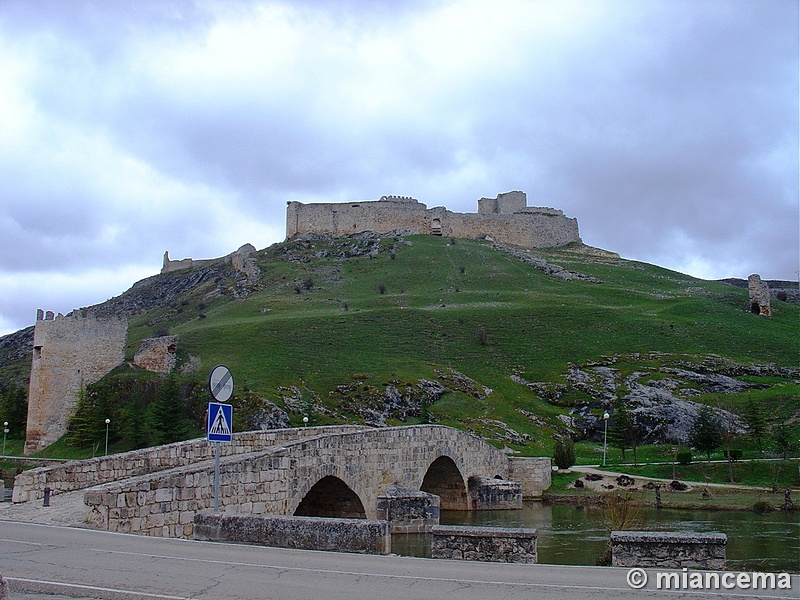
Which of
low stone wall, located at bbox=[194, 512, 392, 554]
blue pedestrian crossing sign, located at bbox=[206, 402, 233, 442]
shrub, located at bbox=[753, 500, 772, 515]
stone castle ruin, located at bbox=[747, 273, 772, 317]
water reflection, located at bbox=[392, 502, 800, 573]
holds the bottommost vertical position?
water reflection, located at bbox=[392, 502, 800, 573]

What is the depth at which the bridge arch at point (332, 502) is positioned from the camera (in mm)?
24891

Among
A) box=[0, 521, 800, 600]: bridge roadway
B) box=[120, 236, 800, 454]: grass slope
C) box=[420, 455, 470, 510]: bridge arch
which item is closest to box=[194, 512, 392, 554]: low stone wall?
box=[0, 521, 800, 600]: bridge roadway

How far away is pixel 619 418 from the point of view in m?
45.6

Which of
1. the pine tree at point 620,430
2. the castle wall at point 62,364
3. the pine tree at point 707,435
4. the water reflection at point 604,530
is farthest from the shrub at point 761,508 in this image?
the castle wall at point 62,364

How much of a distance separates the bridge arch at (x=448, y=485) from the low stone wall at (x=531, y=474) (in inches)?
148

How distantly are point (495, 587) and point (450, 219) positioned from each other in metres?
104

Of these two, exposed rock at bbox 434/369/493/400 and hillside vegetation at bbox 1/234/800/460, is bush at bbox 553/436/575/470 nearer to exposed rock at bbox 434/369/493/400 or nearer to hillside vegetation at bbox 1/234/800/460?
hillside vegetation at bbox 1/234/800/460

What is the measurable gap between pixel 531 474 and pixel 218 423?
29056 mm

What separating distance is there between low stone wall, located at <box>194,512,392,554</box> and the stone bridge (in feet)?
5.29

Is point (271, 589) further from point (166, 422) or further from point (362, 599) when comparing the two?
point (166, 422)

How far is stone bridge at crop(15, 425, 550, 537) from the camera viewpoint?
1434 centimetres

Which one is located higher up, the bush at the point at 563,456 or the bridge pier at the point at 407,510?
the bush at the point at 563,456

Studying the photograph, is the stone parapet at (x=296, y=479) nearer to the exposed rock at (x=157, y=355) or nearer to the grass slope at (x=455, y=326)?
the grass slope at (x=455, y=326)

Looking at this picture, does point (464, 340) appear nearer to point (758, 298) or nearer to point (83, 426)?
point (83, 426)
